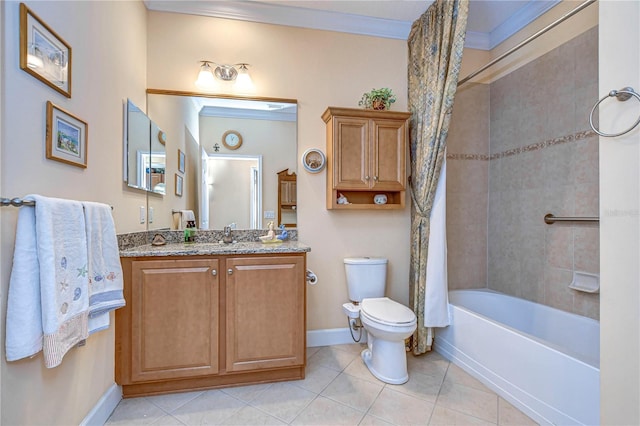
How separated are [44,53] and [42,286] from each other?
0.87 metres

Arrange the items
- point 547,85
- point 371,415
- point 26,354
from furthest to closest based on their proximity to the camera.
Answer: point 547,85, point 371,415, point 26,354

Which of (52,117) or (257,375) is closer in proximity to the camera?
(52,117)

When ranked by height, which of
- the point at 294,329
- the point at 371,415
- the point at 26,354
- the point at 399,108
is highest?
the point at 399,108

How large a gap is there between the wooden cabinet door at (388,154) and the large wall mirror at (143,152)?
1.63 meters

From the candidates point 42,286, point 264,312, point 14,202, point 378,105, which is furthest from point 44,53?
point 378,105

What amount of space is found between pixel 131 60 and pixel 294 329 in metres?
2.07

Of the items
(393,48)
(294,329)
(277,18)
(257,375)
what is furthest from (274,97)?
(257,375)

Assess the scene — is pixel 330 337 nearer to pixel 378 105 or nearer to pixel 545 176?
pixel 378 105

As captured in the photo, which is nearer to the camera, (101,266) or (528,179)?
(101,266)

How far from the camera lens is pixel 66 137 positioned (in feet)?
4.17

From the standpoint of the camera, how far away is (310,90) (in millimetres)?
2504

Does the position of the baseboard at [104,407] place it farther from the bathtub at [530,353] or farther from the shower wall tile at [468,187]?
the shower wall tile at [468,187]

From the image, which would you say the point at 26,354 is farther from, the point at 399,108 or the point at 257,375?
the point at 399,108

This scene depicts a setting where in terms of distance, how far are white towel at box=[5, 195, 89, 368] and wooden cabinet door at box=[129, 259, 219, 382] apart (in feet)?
1.92
